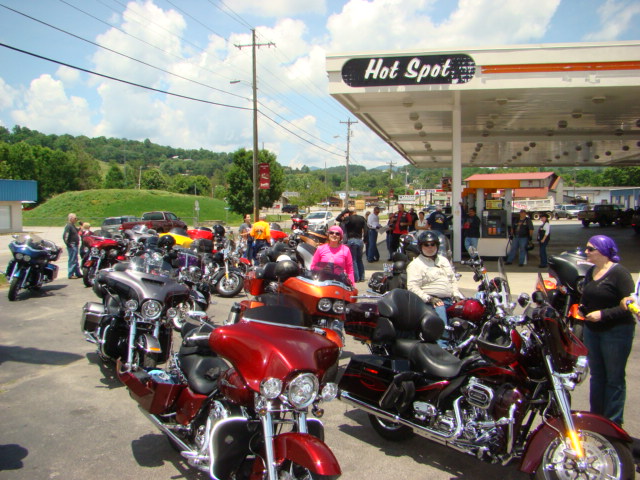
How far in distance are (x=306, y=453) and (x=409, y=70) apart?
40.5 feet

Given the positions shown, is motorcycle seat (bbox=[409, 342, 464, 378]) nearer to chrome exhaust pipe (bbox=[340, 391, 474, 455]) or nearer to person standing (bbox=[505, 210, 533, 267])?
chrome exhaust pipe (bbox=[340, 391, 474, 455])

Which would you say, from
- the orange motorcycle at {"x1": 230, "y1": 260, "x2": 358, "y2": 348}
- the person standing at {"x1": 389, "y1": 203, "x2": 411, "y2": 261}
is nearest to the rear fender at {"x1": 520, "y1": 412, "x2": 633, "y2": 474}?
the orange motorcycle at {"x1": 230, "y1": 260, "x2": 358, "y2": 348}

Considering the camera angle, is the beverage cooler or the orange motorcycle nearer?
the orange motorcycle

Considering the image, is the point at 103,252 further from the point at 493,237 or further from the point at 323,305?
the point at 493,237

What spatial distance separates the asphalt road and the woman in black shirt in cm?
66

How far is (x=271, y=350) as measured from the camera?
112 inches

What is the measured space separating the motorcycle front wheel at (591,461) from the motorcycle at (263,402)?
145cm

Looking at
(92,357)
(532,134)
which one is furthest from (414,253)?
(532,134)

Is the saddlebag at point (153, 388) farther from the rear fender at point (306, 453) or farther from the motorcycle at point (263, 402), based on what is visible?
the rear fender at point (306, 453)

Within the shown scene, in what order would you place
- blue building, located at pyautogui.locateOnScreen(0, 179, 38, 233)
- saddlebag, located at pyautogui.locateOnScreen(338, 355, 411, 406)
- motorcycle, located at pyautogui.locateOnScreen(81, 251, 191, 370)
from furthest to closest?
blue building, located at pyautogui.locateOnScreen(0, 179, 38, 233) → motorcycle, located at pyautogui.locateOnScreen(81, 251, 191, 370) → saddlebag, located at pyautogui.locateOnScreen(338, 355, 411, 406)

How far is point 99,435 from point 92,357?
2542mm

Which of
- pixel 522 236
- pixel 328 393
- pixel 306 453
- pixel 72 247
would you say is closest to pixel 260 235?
pixel 72 247

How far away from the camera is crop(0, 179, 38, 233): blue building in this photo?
43562mm

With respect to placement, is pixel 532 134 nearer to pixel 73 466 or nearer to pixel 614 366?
pixel 614 366
